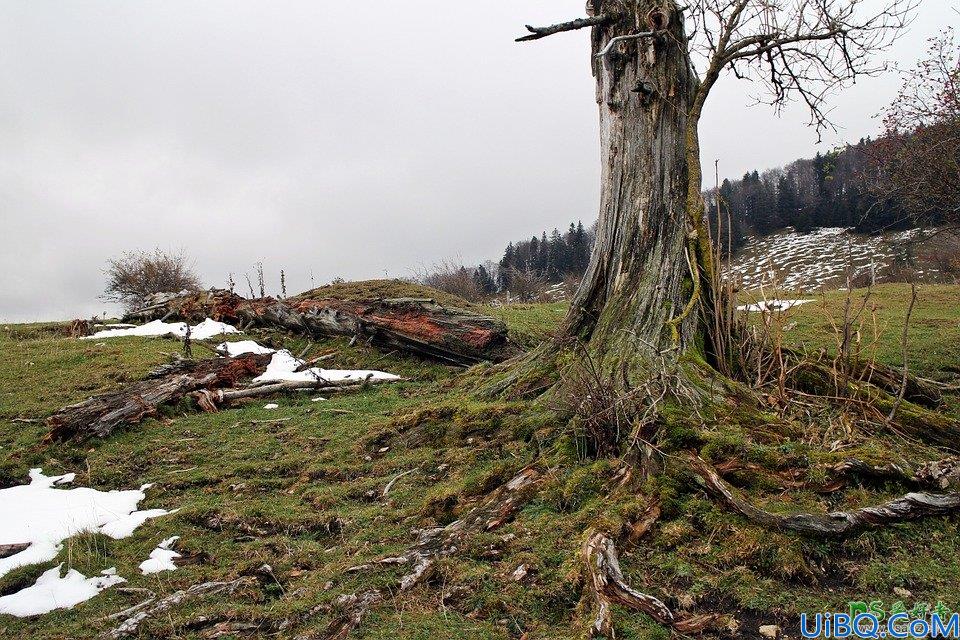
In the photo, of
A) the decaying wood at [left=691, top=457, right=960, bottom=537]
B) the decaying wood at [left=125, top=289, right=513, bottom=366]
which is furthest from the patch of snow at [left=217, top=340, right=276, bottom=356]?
the decaying wood at [left=691, top=457, right=960, bottom=537]

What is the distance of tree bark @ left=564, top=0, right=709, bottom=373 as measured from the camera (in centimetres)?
535

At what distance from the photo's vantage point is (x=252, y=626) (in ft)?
9.63

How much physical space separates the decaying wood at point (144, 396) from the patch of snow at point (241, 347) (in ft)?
6.04

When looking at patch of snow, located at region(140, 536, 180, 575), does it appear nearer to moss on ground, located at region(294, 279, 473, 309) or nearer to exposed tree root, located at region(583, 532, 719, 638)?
exposed tree root, located at region(583, 532, 719, 638)

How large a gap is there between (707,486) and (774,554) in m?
0.53

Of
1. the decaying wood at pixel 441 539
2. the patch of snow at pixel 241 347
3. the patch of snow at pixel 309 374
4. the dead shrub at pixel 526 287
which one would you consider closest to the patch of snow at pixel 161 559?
the decaying wood at pixel 441 539

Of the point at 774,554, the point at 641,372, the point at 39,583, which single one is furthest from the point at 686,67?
the point at 39,583

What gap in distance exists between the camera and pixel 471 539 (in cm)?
335

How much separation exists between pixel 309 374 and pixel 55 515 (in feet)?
16.9

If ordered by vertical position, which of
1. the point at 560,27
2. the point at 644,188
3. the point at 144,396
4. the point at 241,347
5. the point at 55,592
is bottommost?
the point at 55,592

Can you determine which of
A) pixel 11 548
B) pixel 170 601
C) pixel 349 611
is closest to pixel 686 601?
pixel 349 611

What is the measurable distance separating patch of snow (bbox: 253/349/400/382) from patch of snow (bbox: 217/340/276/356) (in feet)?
4.94

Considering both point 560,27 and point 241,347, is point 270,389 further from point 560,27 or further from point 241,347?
point 560,27

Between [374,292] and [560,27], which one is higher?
[560,27]
